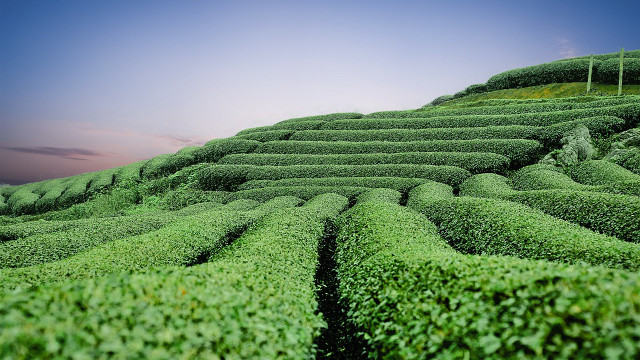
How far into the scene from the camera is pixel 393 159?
35156 mm

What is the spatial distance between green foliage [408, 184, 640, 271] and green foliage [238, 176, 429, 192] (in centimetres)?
986

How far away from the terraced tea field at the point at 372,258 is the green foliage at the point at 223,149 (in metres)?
6.21

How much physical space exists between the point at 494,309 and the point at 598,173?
25.8 meters

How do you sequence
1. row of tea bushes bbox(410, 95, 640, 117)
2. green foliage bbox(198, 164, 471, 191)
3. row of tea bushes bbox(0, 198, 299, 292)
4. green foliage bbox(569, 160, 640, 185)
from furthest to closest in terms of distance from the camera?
row of tea bushes bbox(410, 95, 640, 117), green foliage bbox(198, 164, 471, 191), green foliage bbox(569, 160, 640, 185), row of tea bushes bbox(0, 198, 299, 292)

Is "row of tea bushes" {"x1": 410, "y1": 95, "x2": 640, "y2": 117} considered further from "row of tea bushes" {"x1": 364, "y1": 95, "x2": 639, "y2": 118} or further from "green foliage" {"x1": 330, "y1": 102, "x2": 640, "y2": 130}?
"green foliage" {"x1": 330, "y1": 102, "x2": 640, "y2": 130}

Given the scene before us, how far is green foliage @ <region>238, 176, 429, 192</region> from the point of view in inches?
1182

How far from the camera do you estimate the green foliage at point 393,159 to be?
3127cm

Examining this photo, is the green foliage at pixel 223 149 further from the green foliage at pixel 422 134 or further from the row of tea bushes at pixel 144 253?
the row of tea bushes at pixel 144 253

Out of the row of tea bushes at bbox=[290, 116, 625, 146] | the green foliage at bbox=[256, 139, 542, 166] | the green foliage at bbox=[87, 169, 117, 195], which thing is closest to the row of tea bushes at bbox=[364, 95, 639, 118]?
the row of tea bushes at bbox=[290, 116, 625, 146]

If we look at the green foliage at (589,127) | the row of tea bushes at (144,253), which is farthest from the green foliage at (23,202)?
the green foliage at (589,127)

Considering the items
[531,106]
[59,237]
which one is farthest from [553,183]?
[59,237]

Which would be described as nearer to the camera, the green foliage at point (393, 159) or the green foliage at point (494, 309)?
the green foliage at point (494, 309)

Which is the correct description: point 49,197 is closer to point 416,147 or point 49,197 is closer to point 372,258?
point 416,147

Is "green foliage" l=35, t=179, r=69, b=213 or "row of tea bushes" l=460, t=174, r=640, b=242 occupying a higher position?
"row of tea bushes" l=460, t=174, r=640, b=242
